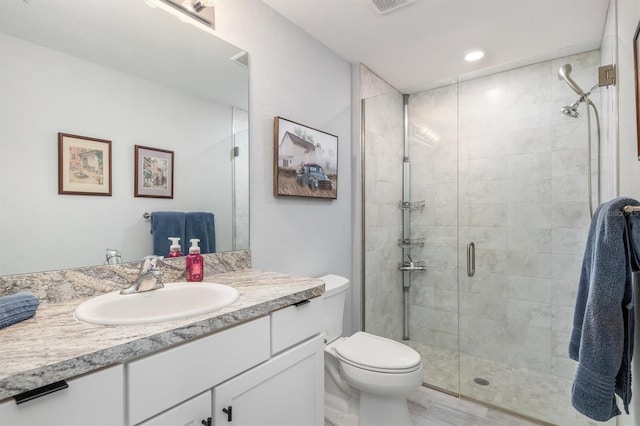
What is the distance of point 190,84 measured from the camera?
1406 mm

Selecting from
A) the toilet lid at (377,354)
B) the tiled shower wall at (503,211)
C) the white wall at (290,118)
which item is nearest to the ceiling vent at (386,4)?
the white wall at (290,118)

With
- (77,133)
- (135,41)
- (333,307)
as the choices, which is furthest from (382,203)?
(77,133)

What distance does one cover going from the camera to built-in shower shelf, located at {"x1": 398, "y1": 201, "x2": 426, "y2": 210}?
2767 mm

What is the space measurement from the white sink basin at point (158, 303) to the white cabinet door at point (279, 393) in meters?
0.24

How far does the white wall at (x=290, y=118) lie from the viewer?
1.62 metres

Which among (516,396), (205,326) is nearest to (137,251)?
(205,326)

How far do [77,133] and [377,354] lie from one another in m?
1.62

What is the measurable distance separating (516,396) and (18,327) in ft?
8.32

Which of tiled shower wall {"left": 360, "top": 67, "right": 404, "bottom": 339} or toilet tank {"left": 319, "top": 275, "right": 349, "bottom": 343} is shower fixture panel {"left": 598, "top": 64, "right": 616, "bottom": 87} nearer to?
tiled shower wall {"left": 360, "top": 67, "right": 404, "bottom": 339}

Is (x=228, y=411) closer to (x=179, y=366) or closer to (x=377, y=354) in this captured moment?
(x=179, y=366)

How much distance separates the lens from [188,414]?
2.65 feet

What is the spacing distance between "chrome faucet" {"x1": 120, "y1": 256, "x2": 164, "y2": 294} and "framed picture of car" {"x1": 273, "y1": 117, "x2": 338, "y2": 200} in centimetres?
74

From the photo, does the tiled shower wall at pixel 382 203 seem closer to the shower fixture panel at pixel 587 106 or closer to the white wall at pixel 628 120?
the shower fixture panel at pixel 587 106

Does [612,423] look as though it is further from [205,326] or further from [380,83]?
[380,83]
